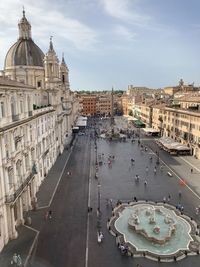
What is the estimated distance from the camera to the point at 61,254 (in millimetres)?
24203

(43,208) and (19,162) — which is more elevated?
(19,162)

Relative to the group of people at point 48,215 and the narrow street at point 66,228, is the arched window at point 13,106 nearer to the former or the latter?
the group of people at point 48,215

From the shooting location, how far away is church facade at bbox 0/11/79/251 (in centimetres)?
2620

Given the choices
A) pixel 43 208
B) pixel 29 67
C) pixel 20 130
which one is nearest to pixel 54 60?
pixel 29 67

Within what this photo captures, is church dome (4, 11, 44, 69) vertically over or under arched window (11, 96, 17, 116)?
over

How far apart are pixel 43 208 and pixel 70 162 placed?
24.3 meters

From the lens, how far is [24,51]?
59.8 metres

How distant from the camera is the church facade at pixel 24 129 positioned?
2620cm

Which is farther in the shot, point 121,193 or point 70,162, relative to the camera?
point 70,162

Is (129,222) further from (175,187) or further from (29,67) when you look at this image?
(29,67)

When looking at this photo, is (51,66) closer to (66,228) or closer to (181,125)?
(181,125)

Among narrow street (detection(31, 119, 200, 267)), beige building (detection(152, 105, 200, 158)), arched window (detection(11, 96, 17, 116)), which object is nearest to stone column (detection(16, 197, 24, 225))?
narrow street (detection(31, 119, 200, 267))

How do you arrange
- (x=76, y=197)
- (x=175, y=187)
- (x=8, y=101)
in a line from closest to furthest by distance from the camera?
(x=8, y=101)
(x=76, y=197)
(x=175, y=187)

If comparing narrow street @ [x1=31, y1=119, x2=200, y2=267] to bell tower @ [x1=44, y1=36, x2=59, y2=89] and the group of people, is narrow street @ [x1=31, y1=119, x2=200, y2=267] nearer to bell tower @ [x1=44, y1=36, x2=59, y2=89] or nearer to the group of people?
the group of people
